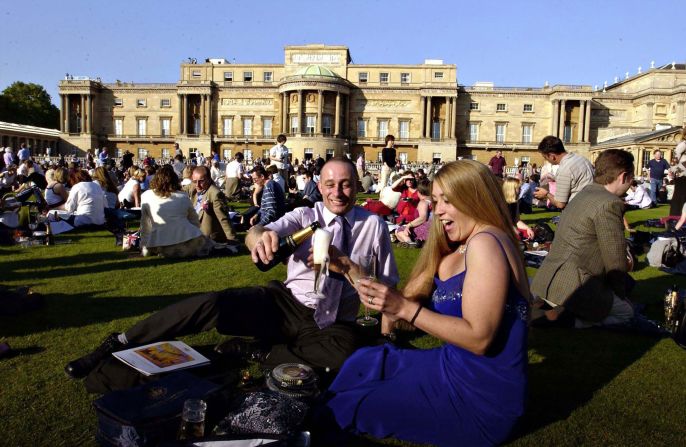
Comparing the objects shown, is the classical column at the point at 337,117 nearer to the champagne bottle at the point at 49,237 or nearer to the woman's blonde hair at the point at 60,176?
the woman's blonde hair at the point at 60,176

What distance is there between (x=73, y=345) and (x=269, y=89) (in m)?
54.9

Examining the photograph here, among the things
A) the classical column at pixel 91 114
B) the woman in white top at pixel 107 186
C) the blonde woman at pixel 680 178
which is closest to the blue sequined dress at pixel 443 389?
the woman in white top at pixel 107 186

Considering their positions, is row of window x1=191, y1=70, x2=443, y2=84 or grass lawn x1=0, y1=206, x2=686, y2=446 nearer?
grass lawn x1=0, y1=206, x2=686, y2=446

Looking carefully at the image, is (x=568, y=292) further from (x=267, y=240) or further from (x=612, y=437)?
(x=267, y=240)

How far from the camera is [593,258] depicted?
192 inches

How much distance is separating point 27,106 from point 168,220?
75.0m

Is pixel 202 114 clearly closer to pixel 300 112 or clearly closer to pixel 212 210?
→ pixel 300 112

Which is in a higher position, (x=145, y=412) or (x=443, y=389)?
(x=443, y=389)

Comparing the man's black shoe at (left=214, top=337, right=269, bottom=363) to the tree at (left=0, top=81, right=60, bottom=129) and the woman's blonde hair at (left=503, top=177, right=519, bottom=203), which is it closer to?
the woman's blonde hair at (left=503, top=177, right=519, bottom=203)

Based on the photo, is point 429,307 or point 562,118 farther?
point 562,118

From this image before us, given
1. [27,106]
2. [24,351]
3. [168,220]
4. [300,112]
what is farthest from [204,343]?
[27,106]

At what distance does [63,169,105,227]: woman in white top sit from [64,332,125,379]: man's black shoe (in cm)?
747

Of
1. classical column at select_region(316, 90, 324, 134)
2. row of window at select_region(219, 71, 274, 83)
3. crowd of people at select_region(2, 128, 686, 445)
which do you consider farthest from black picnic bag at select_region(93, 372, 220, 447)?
row of window at select_region(219, 71, 274, 83)

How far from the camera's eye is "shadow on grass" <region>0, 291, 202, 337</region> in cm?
477
